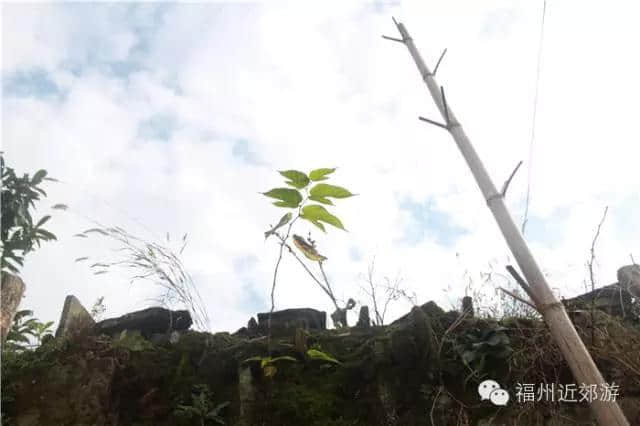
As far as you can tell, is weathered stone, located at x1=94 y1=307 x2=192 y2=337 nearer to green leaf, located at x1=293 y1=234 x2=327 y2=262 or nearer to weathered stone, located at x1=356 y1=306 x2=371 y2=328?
green leaf, located at x1=293 y1=234 x2=327 y2=262

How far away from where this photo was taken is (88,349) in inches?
99.5

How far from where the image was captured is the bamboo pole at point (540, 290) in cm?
113

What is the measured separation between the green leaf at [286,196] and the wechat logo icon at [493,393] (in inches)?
47.0

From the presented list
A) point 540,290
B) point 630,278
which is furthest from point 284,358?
point 630,278

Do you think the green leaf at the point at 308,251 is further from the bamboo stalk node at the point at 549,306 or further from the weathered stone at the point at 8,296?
the bamboo stalk node at the point at 549,306

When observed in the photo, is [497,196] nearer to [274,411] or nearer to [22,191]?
[274,411]

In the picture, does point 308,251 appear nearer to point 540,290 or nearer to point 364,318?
point 364,318

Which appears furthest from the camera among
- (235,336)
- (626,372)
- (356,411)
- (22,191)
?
(22,191)

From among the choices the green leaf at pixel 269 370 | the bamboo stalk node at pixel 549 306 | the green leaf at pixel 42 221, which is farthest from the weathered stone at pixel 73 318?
the bamboo stalk node at pixel 549 306

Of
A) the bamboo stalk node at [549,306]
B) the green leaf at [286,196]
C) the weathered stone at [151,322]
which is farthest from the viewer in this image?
the weathered stone at [151,322]

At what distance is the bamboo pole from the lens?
113cm

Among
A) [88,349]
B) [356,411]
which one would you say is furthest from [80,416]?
[356,411]

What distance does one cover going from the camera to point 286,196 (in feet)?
8.14

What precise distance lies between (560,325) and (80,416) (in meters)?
2.06
